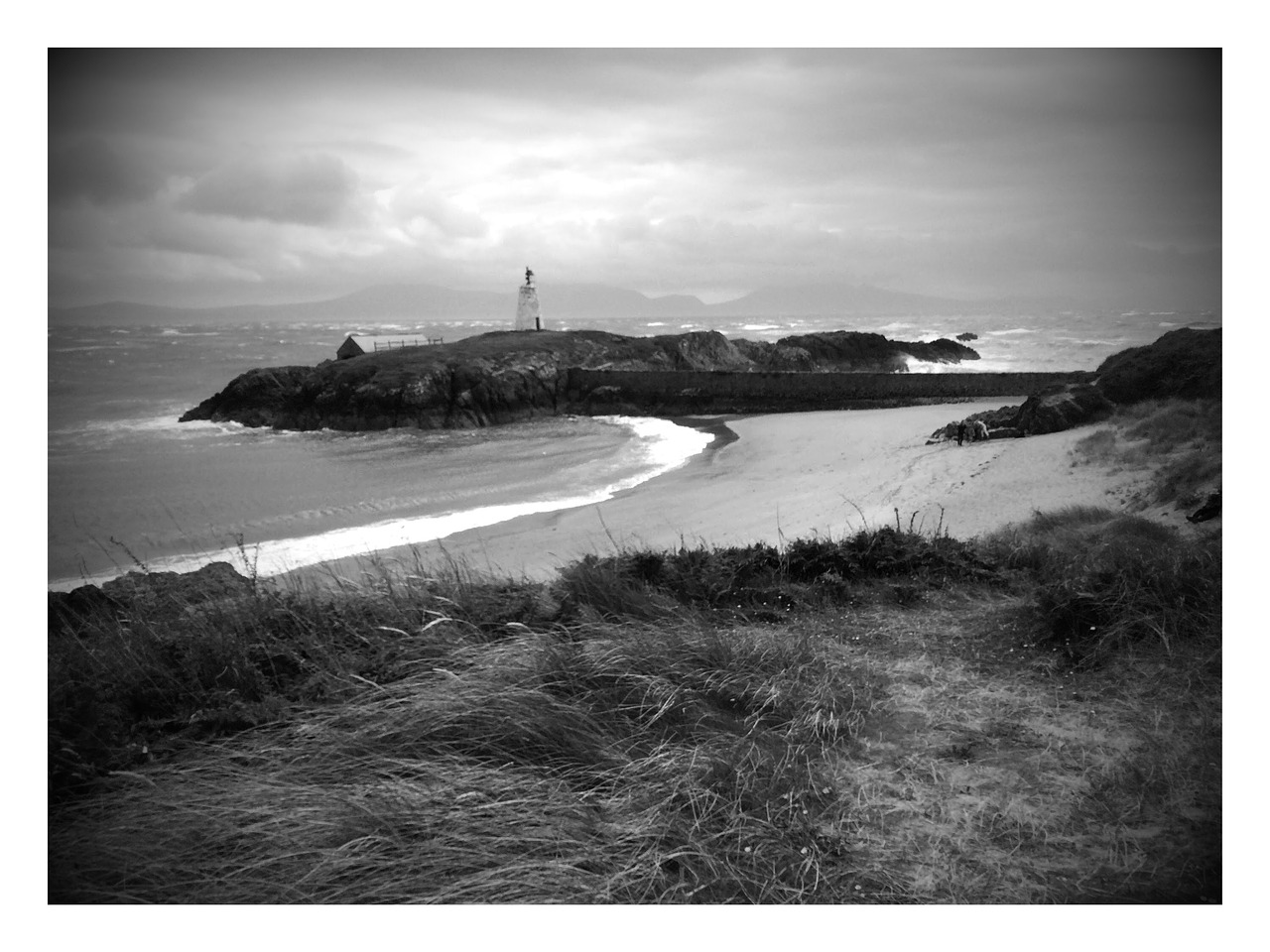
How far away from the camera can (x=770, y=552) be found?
5242mm

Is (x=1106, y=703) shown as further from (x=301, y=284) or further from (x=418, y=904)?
(x=301, y=284)

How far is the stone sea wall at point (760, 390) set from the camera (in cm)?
2166

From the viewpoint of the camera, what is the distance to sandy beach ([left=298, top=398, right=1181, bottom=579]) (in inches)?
273

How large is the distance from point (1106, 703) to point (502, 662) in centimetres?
263

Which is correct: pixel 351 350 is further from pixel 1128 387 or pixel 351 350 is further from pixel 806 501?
pixel 1128 387

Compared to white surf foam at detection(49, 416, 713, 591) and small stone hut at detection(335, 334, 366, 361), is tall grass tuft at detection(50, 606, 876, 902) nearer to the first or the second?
white surf foam at detection(49, 416, 713, 591)

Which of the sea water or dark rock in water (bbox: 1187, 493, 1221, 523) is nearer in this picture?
dark rock in water (bbox: 1187, 493, 1221, 523)

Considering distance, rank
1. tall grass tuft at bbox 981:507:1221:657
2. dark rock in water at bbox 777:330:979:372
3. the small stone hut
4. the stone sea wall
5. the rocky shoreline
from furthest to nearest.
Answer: dark rock in water at bbox 777:330:979:372
the small stone hut
the stone sea wall
the rocky shoreline
tall grass tuft at bbox 981:507:1221:657

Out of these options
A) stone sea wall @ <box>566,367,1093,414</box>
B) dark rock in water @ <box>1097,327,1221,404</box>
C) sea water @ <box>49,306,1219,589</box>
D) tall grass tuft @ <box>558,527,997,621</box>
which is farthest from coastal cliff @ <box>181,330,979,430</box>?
tall grass tuft @ <box>558,527,997,621</box>

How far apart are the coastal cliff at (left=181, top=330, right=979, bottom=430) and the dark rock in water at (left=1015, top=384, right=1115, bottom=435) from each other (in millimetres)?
11453

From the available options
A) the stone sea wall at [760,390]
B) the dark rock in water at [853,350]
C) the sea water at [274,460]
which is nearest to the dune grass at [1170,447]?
the sea water at [274,460]

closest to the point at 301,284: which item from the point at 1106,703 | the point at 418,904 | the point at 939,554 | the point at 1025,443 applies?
the point at 418,904

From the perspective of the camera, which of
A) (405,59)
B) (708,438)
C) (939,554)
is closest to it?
(405,59)

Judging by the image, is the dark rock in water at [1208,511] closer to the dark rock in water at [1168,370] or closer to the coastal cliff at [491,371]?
the dark rock in water at [1168,370]
